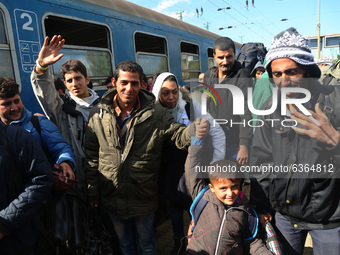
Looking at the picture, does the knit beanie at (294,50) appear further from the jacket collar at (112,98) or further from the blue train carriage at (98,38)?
the blue train carriage at (98,38)

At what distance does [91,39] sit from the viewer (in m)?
4.16

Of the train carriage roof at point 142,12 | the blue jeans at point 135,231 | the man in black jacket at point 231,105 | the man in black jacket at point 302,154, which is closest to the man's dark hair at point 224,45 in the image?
the man in black jacket at point 231,105

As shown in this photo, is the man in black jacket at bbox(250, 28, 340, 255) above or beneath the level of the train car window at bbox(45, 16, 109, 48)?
beneath

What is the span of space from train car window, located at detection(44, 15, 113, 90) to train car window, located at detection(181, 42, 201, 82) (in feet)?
7.12

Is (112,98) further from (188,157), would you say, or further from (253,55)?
(253,55)

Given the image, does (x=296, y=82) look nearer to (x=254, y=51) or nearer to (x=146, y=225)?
(x=146, y=225)

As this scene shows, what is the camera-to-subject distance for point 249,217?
1837 millimetres

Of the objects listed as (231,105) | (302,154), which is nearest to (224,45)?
(231,105)

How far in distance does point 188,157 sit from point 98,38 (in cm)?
295

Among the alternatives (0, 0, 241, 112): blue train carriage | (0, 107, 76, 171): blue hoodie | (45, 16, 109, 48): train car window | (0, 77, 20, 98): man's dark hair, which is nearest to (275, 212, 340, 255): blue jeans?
(0, 107, 76, 171): blue hoodie

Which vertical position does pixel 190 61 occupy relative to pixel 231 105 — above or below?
above

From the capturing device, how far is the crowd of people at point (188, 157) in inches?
59.7

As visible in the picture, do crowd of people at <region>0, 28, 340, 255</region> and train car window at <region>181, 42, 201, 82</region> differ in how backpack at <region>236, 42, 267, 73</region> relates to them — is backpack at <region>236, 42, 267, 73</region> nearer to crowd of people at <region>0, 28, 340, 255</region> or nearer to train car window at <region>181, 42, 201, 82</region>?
crowd of people at <region>0, 28, 340, 255</region>

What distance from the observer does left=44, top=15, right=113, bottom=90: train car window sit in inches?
139
